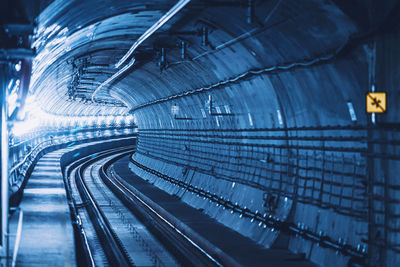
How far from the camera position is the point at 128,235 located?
19.0 metres

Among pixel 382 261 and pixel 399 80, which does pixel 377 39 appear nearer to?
pixel 399 80

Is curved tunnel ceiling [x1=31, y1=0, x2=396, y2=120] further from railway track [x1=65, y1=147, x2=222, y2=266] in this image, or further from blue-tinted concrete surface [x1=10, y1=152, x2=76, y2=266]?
blue-tinted concrete surface [x1=10, y1=152, x2=76, y2=266]

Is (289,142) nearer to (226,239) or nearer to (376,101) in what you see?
(226,239)

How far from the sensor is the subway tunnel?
9844mm

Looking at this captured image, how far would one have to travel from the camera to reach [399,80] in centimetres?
941

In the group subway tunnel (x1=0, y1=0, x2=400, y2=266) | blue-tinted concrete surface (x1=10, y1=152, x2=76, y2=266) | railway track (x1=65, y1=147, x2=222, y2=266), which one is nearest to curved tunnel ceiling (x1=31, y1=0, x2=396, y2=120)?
subway tunnel (x1=0, y1=0, x2=400, y2=266)

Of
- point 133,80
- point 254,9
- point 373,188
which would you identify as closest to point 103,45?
point 133,80

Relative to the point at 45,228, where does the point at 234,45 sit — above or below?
above

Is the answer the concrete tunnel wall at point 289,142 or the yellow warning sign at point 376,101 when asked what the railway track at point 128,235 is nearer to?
the concrete tunnel wall at point 289,142

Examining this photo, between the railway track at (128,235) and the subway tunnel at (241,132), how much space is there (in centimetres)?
8

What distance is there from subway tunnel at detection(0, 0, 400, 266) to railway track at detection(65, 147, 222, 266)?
85mm

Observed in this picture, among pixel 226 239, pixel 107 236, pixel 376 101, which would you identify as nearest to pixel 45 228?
pixel 226 239

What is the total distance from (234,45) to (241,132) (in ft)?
10.2

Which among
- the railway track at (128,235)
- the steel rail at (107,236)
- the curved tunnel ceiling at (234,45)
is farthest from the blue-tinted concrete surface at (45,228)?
the curved tunnel ceiling at (234,45)
